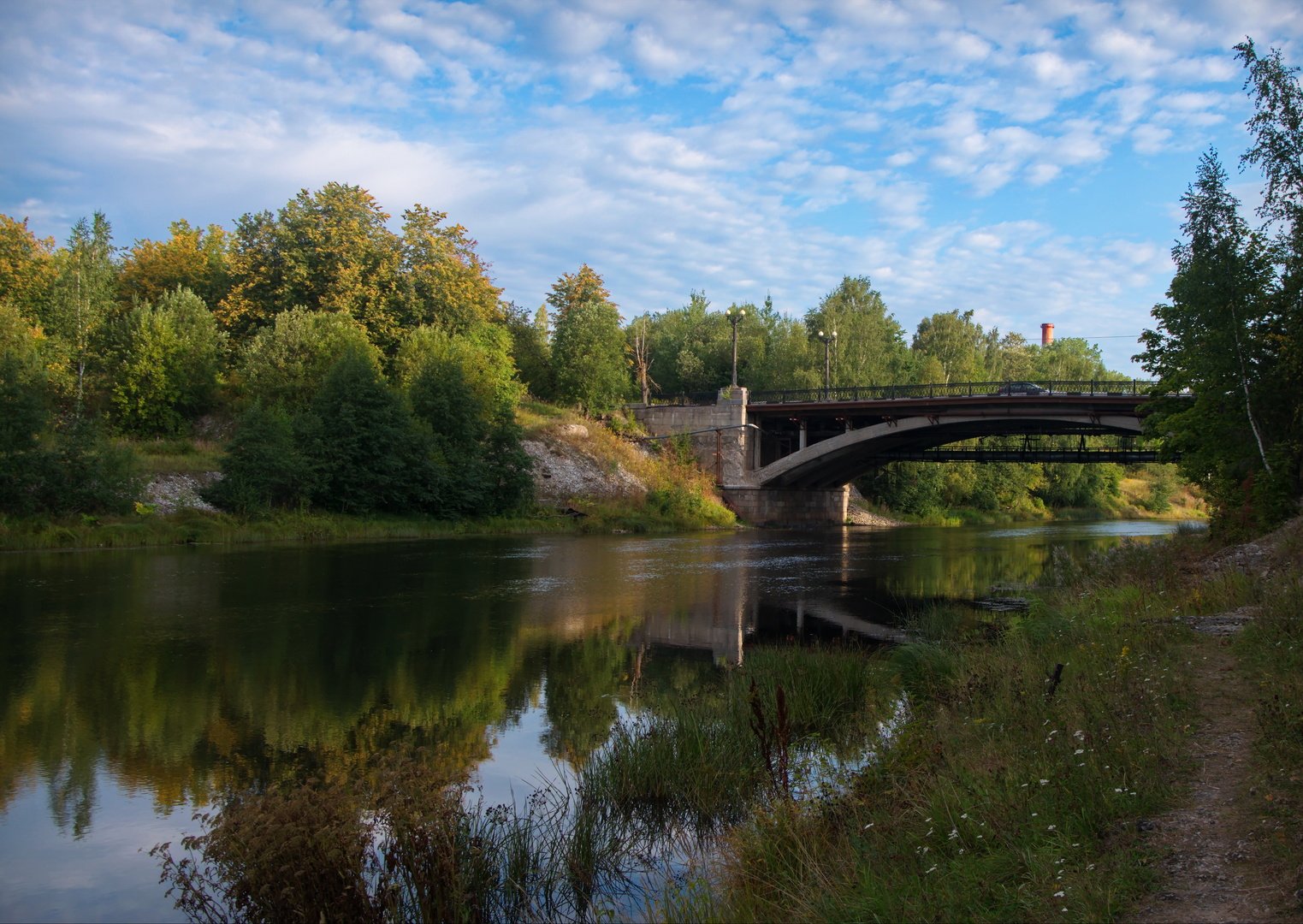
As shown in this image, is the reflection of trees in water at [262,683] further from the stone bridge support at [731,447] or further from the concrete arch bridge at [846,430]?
the stone bridge support at [731,447]

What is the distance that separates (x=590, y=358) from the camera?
62688 mm

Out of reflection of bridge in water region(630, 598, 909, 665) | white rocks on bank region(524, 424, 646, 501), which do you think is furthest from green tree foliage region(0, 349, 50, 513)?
white rocks on bank region(524, 424, 646, 501)

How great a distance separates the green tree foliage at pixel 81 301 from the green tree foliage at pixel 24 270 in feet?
3.72

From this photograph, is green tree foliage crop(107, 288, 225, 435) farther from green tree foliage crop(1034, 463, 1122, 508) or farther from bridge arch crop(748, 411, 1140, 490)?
green tree foliage crop(1034, 463, 1122, 508)

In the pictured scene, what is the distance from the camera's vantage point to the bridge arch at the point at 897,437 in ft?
157

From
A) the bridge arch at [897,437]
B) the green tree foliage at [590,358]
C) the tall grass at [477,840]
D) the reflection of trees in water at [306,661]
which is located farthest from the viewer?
the green tree foliage at [590,358]

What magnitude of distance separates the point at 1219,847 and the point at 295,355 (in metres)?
49.8

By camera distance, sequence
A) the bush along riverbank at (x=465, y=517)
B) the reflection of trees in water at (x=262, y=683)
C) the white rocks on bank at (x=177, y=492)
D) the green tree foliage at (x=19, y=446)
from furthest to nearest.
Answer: the white rocks on bank at (x=177, y=492) < the bush along riverbank at (x=465, y=517) < the green tree foliage at (x=19, y=446) < the reflection of trees in water at (x=262, y=683)

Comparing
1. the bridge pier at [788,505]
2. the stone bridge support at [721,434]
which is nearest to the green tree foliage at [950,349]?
the bridge pier at [788,505]

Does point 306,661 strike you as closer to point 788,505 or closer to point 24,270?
point 788,505

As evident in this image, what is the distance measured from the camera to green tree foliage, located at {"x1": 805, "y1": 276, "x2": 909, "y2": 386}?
73625 millimetres

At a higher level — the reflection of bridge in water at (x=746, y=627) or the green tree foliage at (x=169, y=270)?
the green tree foliage at (x=169, y=270)

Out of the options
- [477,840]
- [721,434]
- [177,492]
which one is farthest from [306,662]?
[721,434]

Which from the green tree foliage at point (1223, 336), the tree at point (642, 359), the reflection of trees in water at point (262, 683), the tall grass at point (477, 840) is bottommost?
the reflection of trees in water at point (262, 683)
